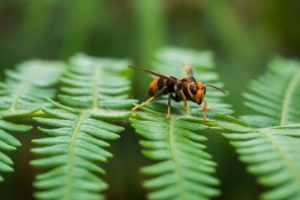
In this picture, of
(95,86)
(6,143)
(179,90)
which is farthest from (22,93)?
(179,90)

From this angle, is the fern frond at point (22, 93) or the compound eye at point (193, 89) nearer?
the fern frond at point (22, 93)

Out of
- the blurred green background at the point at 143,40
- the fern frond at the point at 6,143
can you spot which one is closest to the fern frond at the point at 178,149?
the fern frond at the point at 6,143

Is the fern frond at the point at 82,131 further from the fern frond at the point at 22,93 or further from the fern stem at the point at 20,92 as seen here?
the fern stem at the point at 20,92

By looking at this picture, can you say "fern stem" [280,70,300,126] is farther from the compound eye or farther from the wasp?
the compound eye

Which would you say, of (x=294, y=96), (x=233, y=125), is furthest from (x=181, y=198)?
(x=294, y=96)

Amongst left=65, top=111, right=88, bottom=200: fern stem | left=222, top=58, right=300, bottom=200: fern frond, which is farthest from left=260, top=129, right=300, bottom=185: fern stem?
left=65, top=111, right=88, bottom=200: fern stem

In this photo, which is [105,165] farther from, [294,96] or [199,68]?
[294,96]

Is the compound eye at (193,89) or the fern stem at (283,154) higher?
the compound eye at (193,89)

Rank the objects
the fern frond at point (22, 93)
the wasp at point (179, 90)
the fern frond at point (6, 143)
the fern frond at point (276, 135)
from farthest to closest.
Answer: the wasp at point (179, 90) → the fern frond at point (22, 93) → the fern frond at point (6, 143) → the fern frond at point (276, 135)
